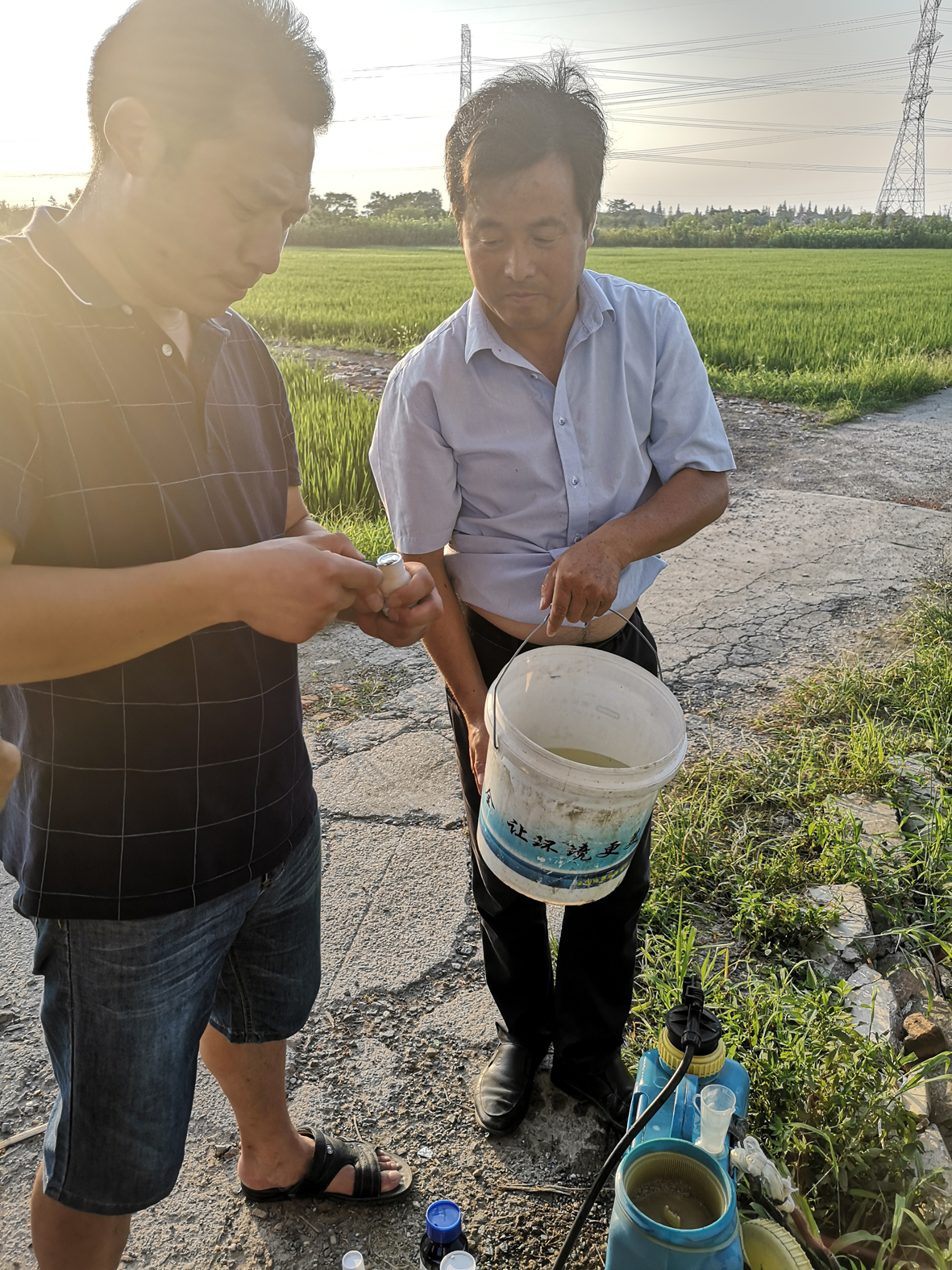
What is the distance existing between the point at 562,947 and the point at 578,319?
48.9 inches

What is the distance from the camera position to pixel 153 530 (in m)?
1.04

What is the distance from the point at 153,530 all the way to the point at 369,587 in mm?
268

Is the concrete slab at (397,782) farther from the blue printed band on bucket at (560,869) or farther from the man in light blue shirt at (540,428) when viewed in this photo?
the blue printed band on bucket at (560,869)

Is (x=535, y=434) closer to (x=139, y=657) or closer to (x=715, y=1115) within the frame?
(x=139, y=657)

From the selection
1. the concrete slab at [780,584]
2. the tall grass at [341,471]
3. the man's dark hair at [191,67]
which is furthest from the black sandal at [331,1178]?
the tall grass at [341,471]

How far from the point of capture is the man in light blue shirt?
1.46m

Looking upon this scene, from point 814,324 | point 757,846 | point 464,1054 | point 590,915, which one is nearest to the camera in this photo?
point 590,915

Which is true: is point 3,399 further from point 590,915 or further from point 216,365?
point 590,915

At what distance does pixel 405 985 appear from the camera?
210 centimetres

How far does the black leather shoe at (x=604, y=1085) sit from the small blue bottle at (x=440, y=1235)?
1.35 ft

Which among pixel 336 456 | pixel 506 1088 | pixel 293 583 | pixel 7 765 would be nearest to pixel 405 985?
pixel 506 1088

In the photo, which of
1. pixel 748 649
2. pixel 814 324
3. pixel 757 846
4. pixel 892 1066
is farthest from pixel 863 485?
pixel 814 324

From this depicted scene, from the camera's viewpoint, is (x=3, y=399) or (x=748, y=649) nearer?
(x=3, y=399)

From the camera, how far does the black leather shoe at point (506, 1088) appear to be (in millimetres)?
1771
